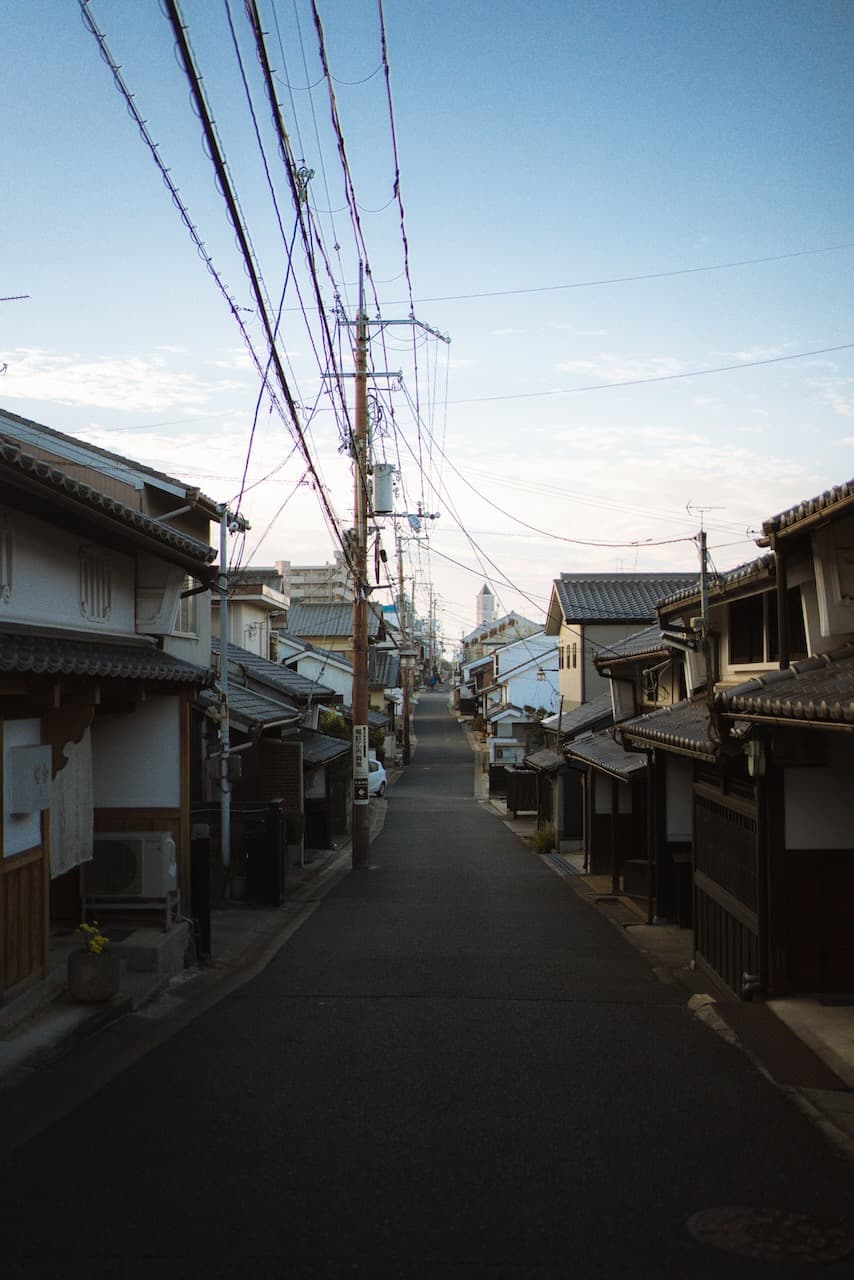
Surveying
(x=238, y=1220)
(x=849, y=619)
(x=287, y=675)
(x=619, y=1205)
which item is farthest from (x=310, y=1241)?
(x=287, y=675)

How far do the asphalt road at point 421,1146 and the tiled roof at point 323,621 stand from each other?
52860 millimetres

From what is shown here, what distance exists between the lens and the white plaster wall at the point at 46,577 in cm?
1128

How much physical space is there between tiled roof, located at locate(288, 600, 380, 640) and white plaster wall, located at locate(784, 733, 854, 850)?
54.8 m

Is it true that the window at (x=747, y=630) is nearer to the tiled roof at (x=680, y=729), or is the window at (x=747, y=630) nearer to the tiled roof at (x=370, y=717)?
the tiled roof at (x=680, y=729)

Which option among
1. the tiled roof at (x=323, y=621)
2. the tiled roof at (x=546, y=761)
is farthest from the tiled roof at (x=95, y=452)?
the tiled roof at (x=323, y=621)

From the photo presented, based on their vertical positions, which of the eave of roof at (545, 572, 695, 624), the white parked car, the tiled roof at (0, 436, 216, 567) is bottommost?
the white parked car

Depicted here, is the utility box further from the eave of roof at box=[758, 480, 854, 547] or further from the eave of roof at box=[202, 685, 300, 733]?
the eave of roof at box=[758, 480, 854, 547]

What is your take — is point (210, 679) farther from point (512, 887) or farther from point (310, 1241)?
point (512, 887)

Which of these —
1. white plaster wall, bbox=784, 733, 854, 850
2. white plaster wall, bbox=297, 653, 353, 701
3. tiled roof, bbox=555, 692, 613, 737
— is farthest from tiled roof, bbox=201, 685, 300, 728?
white plaster wall, bbox=297, 653, 353, 701

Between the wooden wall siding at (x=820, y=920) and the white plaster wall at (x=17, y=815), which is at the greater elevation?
the white plaster wall at (x=17, y=815)

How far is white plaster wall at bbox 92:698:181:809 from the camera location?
47.3 feet

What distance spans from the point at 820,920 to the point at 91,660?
7.45 m

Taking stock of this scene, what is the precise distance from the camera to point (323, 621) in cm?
6700

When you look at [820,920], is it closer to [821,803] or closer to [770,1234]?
[821,803]
